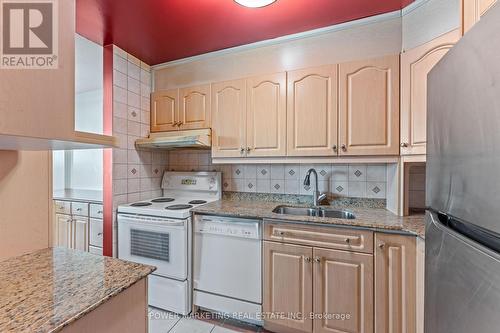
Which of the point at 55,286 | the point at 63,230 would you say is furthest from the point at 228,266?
the point at 63,230

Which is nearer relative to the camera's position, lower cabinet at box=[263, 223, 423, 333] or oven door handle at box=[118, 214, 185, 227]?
lower cabinet at box=[263, 223, 423, 333]

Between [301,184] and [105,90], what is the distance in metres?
2.01

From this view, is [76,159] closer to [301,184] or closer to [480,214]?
[301,184]

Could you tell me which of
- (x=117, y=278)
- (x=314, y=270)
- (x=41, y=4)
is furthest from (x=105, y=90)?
(x=314, y=270)

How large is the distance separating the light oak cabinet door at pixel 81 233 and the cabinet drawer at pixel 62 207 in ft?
0.57

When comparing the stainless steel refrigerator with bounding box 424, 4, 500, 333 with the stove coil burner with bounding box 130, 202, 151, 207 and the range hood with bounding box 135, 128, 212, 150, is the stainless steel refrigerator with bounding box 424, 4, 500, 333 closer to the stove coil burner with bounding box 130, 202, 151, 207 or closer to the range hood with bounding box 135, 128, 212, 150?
the range hood with bounding box 135, 128, 212, 150

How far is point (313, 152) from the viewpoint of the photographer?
1.84m

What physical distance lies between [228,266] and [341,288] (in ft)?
2.73

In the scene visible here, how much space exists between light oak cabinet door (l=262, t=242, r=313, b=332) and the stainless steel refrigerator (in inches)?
32.9

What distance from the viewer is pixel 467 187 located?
580mm

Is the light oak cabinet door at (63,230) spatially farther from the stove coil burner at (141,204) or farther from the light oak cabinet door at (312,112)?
the light oak cabinet door at (312,112)

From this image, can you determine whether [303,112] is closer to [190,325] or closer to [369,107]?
[369,107]

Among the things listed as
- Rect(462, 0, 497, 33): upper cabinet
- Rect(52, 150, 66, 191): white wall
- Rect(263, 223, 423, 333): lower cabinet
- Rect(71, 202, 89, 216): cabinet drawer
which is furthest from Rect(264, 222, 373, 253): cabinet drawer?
Rect(52, 150, 66, 191): white wall

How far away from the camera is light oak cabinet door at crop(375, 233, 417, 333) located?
1.36 metres
